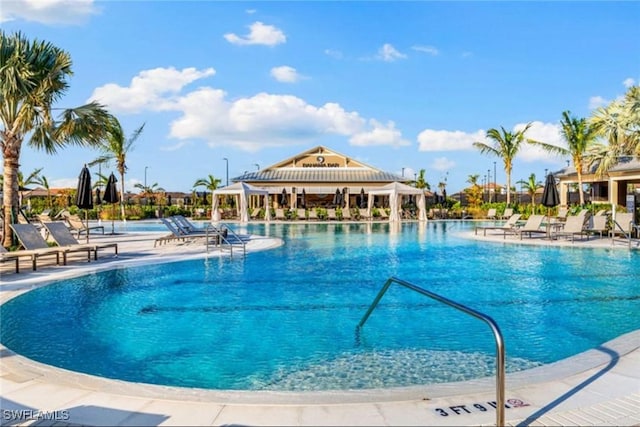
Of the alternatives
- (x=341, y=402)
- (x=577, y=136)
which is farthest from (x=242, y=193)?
(x=341, y=402)

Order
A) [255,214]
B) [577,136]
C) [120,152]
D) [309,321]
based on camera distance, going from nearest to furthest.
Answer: [309,321]
[577,136]
[255,214]
[120,152]

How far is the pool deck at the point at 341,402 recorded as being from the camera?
336 cm

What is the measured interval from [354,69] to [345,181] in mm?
18518

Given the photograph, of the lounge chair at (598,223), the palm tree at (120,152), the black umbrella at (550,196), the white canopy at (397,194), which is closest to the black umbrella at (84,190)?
the black umbrella at (550,196)

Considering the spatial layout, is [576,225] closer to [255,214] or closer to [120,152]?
[255,214]

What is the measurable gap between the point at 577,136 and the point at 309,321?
29018mm

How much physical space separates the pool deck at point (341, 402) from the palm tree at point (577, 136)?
29.1 m

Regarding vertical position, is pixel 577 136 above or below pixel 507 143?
below

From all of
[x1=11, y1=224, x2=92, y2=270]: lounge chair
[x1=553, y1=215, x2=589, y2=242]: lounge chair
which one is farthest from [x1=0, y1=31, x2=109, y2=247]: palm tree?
[x1=553, y1=215, x2=589, y2=242]: lounge chair

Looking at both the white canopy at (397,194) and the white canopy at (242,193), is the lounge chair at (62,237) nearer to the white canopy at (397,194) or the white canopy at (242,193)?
the white canopy at (242,193)

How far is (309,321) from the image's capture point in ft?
23.0

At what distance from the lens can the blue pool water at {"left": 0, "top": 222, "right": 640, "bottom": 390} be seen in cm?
511

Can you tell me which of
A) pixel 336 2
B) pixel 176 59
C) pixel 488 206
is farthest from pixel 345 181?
pixel 336 2

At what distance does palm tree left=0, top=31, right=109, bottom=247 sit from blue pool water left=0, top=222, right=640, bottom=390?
5.62 m
